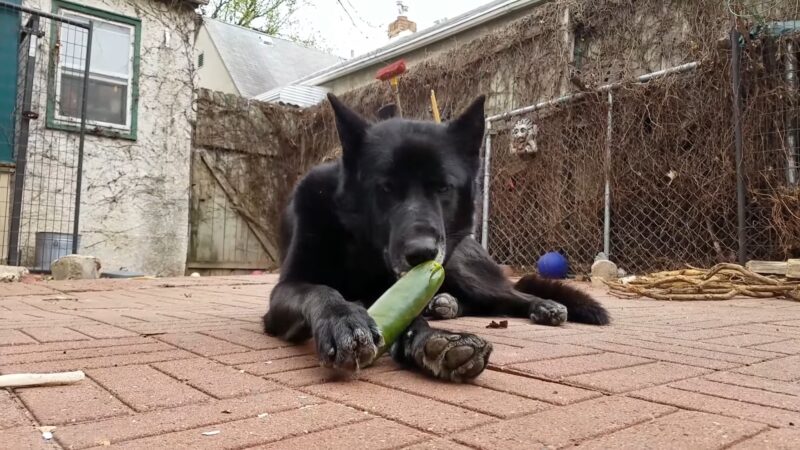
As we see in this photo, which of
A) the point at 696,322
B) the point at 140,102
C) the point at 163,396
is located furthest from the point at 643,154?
the point at 140,102

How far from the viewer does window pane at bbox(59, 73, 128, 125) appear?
24.8ft

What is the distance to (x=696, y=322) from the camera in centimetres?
285

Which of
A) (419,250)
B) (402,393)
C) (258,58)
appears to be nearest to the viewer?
(402,393)

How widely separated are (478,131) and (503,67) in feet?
16.8

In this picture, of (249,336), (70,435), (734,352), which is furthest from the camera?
(249,336)

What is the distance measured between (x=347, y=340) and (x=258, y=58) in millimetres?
17038

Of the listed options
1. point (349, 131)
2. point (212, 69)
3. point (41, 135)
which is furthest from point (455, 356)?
point (212, 69)

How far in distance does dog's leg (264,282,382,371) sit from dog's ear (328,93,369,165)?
67cm

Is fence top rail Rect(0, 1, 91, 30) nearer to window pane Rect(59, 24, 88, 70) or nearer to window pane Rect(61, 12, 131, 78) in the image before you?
window pane Rect(59, 24, 88, 70)

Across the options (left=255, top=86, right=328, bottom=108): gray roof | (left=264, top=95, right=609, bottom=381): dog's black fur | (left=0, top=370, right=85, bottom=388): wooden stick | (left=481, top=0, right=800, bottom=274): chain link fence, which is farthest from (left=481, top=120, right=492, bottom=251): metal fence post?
(left=255, top=86, right=328, bottom=108): gray roof

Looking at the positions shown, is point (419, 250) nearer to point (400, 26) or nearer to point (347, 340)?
point (347, 340)

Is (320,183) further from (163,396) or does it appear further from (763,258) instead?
(763,258)

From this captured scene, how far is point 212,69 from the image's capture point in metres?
16.8

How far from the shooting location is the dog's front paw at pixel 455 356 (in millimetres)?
1451
